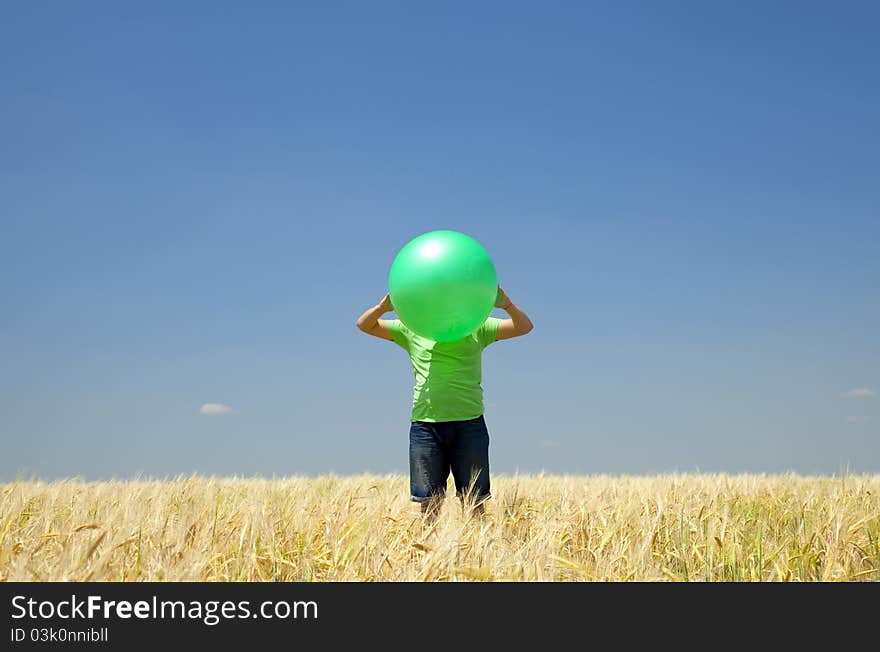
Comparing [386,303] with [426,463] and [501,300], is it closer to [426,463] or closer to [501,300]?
[501,300]

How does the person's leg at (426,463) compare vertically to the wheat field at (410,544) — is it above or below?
above

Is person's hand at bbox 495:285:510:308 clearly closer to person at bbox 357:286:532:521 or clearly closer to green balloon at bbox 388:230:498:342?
person at bbox 357:286:532:521

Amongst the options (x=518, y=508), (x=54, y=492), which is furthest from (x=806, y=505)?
(x=54, y=492)

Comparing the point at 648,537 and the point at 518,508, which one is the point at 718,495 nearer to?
the point at 518,508

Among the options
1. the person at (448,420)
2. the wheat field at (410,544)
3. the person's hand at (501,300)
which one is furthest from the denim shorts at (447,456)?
the person's hand at (501,300)

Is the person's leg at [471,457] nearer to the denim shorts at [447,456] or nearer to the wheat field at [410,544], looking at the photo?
the denim shorts at [447,456]

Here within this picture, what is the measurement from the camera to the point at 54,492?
5.09m

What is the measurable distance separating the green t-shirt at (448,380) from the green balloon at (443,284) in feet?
1.26

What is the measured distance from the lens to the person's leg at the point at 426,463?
473cm

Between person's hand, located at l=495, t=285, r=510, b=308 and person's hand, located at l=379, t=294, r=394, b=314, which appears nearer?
person's hand, located at l=495, t=285, r=510, b=308

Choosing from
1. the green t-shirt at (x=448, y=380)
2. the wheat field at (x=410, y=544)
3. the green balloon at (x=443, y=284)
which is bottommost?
the wheat field at (x=410, y=544)

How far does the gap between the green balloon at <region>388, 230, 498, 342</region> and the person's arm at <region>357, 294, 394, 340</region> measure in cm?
47

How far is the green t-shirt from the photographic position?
4738 mm

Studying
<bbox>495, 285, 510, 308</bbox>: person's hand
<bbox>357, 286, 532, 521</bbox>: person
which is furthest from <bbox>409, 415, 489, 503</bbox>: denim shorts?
<bbox>495, 285, 510, 308</bbox>: person's hand
